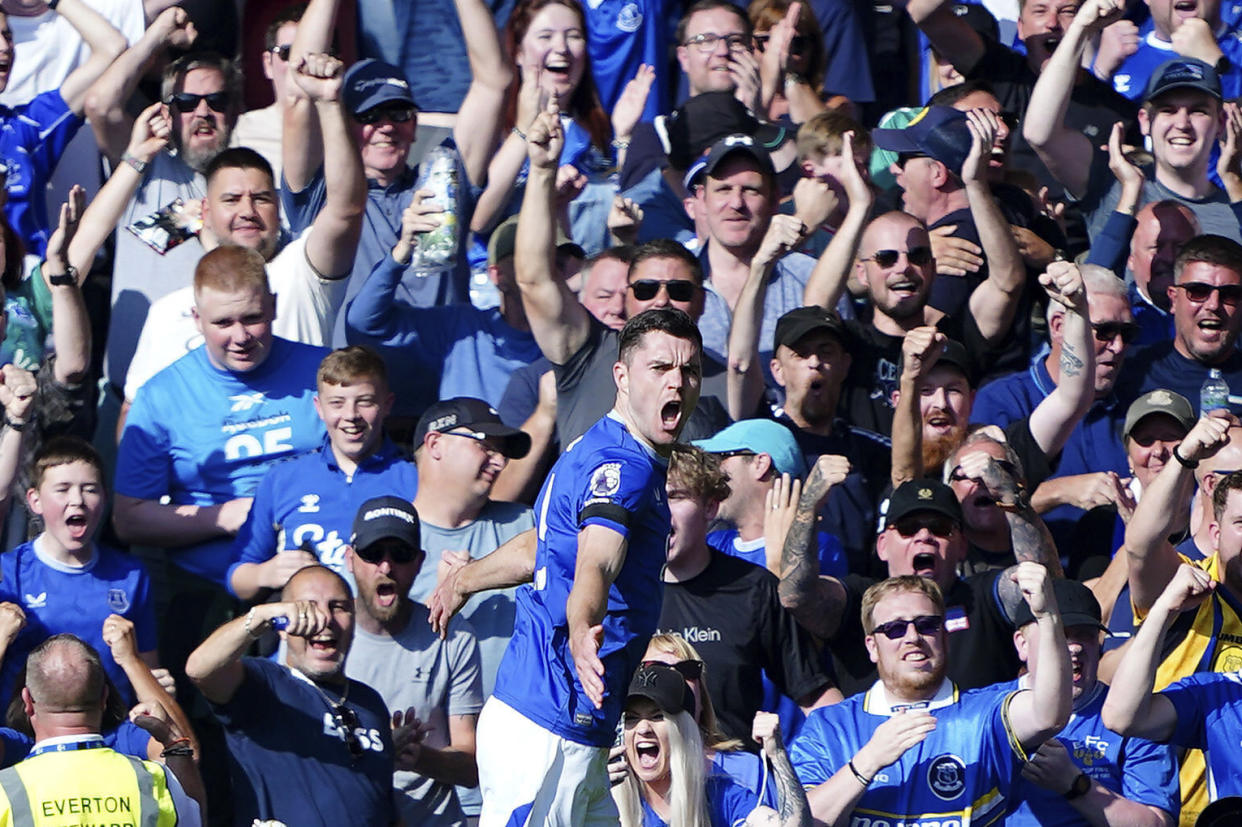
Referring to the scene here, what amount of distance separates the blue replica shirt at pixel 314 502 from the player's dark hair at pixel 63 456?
71 cm

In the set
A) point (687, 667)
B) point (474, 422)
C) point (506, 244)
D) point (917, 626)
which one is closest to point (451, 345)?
point (506, 244)

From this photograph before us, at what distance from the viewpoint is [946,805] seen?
7.98 metres

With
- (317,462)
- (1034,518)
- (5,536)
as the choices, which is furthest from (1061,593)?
(5,536)

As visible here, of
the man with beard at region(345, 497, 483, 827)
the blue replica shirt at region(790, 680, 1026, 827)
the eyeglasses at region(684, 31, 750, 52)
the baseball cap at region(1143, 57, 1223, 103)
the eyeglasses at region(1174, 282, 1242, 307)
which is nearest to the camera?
the blue replica shirt at region(790, 680, 1026, 827)

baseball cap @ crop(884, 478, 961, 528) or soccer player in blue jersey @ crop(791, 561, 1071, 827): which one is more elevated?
baseball cap @ crop(884, 478, 961, 528)

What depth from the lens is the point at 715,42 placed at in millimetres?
11867

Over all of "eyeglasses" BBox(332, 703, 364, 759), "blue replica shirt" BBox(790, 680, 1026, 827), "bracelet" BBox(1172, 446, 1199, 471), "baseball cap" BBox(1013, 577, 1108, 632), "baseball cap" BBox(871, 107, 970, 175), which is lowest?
"blue replica shirt" BBox(790, 680, 1026, 827)

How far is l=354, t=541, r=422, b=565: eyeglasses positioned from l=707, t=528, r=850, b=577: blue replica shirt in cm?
126

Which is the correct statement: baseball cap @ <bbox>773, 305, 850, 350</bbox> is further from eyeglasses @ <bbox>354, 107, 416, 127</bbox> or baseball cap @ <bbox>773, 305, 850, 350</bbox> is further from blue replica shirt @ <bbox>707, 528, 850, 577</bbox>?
eyeglasses @ <bbox>354, 107, 416, 127</bbox>

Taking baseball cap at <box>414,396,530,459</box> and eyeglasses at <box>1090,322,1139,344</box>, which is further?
eyeglasses at <box>1090,322,1139,344</box>

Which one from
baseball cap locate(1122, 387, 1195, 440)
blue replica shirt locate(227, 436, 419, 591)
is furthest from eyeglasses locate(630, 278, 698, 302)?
baseball cap locate(1122, 387, 1195, 440)

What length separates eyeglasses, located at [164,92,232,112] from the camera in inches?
438

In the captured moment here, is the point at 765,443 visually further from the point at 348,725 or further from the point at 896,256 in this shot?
the point at 348,725

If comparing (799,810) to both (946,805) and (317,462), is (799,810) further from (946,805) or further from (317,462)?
(317,462)
